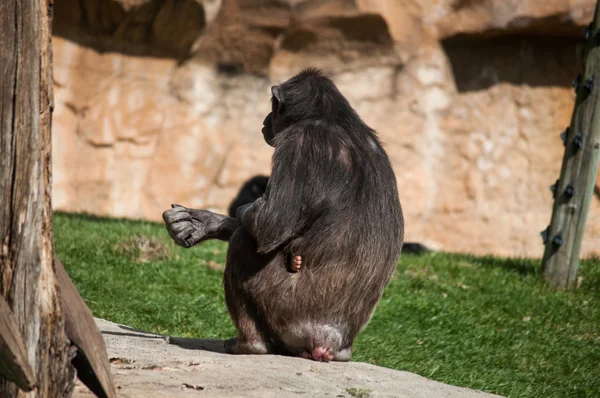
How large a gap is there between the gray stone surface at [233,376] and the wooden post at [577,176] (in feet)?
13.7

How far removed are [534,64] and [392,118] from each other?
2.31 metres

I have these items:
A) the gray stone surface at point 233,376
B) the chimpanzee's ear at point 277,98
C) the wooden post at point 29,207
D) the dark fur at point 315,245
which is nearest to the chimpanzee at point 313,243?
the dark fur at point 315,245

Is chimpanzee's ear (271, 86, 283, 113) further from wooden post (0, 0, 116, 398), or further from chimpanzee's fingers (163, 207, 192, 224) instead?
wooden post (0, 0, 116, 398)

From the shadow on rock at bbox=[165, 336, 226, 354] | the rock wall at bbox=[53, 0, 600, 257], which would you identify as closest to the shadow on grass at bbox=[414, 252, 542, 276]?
the rock wall at bbox=[53, 0, 600, 257]

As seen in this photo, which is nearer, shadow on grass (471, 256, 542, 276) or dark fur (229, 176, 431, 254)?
shadow on grass (471, 256, 542, 276)

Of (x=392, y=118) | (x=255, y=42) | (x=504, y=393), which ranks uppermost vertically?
(x=255, y=42)

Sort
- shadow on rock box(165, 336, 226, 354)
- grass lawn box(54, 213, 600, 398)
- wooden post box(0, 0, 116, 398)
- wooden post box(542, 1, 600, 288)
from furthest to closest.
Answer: wooden post box(542, 1, 600, 288) < grass lawn box(54, 213, 600, 398) < shadow on rock box(165, 336, 226, 354) < wooden post box(0, 0, 116, 398)

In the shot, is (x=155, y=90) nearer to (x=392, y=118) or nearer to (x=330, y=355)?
(x=392, y=118)

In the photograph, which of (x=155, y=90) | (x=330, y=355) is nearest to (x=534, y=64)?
(x=155, y=90)

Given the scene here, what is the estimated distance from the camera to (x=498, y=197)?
12312 mm

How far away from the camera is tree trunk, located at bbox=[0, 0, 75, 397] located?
9.77ft

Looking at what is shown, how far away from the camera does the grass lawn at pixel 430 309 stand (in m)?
6.11

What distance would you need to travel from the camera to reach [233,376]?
384cm

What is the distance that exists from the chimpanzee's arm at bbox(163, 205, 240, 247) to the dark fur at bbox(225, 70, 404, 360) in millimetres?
228
